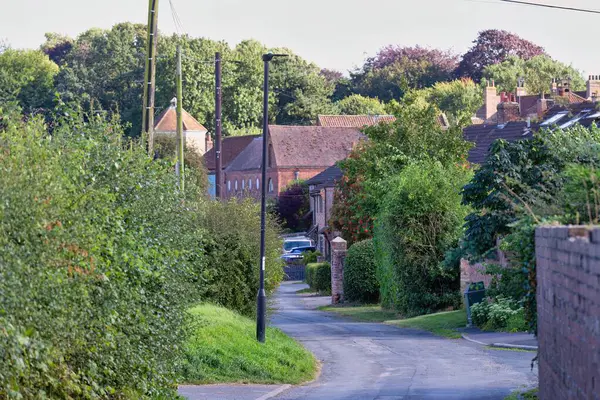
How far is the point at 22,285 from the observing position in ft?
31.0

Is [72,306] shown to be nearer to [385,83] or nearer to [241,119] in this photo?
[241,119]

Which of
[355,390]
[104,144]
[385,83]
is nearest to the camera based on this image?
[104,144]

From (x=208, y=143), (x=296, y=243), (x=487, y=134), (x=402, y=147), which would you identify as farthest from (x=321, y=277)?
(x=208, y=143)

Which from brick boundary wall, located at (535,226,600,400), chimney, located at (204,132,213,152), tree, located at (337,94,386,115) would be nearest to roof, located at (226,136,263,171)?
chimney, located at (204,132,213,152)

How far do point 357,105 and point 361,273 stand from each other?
2446 inches

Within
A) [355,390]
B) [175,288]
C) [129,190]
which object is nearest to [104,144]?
[129,190]

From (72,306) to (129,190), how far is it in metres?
4.12

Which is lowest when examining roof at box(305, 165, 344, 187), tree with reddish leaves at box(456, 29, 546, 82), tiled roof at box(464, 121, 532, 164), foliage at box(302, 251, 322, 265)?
foliage at box(302, 251, 322, 265)

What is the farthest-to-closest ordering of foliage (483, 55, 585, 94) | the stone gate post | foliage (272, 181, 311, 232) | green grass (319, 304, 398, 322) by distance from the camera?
foliage (483, 55, 585, 94) → foliage (272, 181, 311, 232) → the stone gate post → green grass (319, 304, 398, 322)

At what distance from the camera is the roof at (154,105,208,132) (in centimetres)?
9356

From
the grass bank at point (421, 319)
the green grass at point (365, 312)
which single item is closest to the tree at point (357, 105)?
the green grass at point (365, 312)

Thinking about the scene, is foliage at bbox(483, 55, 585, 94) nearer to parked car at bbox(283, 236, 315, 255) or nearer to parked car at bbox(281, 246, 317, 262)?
parked car at bbox(283, 236, 315, 255)

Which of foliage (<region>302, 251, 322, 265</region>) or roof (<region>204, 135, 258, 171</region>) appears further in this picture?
roof (<region>204, 135, 258, 171</region>)

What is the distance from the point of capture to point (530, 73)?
10000cm
